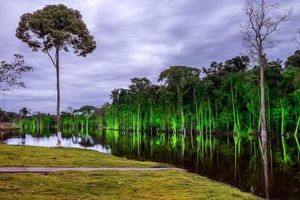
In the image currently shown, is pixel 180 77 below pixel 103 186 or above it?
above

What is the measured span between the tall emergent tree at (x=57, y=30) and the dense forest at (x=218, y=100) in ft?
92.1

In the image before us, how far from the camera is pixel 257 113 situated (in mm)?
82688

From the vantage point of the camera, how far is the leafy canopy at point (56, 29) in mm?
35062

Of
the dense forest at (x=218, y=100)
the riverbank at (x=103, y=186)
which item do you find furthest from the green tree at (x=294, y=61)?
the riverbank at (x=103, y=186)

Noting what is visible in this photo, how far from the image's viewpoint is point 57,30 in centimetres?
3547

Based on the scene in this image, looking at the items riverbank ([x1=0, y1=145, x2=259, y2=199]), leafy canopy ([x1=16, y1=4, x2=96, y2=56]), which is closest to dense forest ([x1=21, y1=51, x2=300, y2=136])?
leafy canopy ([x1=16, y1=4, x2=96, y2=56])

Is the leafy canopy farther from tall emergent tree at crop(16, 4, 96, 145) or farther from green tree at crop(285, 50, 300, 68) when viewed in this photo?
green tree at crop(285, 50, 300, 68)

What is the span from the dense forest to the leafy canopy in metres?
28.0

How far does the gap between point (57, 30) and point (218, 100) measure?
64.8m

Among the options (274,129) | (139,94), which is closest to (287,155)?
(274,129)

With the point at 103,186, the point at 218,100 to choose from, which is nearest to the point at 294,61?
the point at 218,100

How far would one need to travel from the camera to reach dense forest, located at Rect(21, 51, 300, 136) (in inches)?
3063

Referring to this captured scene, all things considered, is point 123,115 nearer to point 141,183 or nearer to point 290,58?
point 290,58

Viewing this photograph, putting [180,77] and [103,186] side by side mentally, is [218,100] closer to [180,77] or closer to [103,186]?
[180,77]
